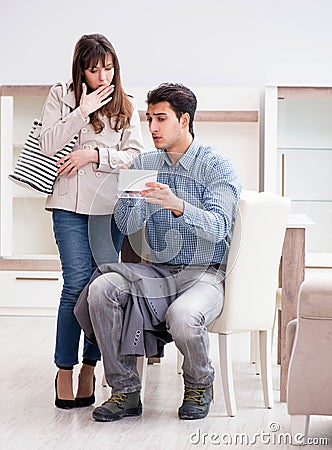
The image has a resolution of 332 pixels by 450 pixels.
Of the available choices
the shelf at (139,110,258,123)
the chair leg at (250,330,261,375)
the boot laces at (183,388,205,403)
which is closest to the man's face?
the boot laces at (183,388,205,403)

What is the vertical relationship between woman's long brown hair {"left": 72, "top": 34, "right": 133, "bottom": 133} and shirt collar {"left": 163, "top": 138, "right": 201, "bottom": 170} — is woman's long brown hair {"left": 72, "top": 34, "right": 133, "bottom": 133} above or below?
above

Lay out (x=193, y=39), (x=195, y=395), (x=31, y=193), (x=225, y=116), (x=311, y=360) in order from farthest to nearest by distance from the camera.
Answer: (x=193, y=39) < (x=31, y=193) < (x=225, y=116) < (x=195, y=395) < (x=311, y=360)

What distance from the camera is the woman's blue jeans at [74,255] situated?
10.2 ft

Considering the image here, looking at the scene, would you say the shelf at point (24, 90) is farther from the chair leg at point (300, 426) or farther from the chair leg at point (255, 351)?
the chair leg at point (300, 426)

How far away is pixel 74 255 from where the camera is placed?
3.10 metres

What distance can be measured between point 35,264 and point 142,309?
2.64 metres

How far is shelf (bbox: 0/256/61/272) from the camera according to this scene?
5.52 meters

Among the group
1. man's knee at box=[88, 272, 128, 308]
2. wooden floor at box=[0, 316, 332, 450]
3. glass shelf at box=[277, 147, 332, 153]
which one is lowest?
wooden floor at box=[0, 316, 332, 450]

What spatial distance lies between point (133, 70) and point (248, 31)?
2.67 feet

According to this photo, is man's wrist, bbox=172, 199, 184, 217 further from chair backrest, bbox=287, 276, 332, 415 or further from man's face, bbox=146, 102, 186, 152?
chair backrest, bbox=287, 276, 332, 415

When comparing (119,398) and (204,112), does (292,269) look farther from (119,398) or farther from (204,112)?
(204,112)

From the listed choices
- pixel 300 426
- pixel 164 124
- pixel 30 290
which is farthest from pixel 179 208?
pixel 30 290

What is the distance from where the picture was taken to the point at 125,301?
2.99 metres

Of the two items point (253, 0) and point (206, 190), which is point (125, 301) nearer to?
point (206, 190)
